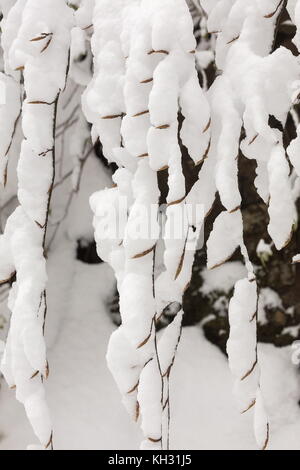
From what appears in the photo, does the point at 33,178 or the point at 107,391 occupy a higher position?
the point at 33,178

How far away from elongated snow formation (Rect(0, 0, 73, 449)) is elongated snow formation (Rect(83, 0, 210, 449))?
52 mm

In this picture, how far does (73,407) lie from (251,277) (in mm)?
923

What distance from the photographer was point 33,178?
2.18 ft

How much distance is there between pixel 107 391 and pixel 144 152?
0.99m

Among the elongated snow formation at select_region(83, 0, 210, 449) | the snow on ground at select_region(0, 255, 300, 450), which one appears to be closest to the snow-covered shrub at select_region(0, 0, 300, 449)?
the elongated snow formation at select_region(83, 0, 210, 449)

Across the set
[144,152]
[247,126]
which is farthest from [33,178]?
[247,126]

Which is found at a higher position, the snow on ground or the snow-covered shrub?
the snow-covered shrub

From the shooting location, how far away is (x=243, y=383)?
0.67 meters

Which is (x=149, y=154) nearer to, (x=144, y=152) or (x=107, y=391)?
(x=144, y=152)

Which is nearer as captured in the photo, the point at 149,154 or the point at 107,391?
the point at 149,154

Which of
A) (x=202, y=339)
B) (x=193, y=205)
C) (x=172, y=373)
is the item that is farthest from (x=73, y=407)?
(x=193, y=205)

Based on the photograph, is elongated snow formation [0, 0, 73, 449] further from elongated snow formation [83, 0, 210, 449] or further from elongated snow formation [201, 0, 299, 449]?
elongated snow formation [201, 0, 299, 449]

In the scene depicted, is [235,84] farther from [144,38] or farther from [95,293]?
[95,293]

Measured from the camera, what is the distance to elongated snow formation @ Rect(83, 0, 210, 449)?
1.87 feet
